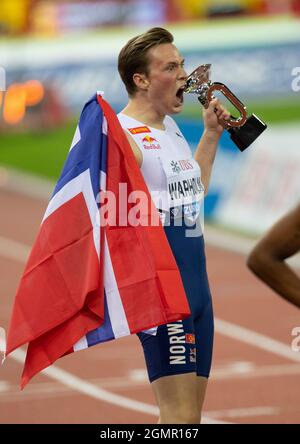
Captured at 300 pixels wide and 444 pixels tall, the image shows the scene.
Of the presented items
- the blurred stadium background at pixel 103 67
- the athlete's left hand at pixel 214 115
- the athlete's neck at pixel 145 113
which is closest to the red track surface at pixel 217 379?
the athlete's left hand at pixel 214 115

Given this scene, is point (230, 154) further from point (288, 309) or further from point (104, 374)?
point (104, 374)

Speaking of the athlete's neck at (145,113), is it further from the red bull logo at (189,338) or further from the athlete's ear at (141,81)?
the red bull logo at (189,338)

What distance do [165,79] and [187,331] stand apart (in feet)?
4.15

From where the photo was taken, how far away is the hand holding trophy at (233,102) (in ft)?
21.1

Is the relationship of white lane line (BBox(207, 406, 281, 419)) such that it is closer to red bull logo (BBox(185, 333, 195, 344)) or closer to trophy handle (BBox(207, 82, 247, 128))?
red bull logo (BBox(185, 333, 195, 344))

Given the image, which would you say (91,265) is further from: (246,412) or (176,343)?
(246,412)

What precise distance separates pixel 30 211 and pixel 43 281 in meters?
13.6

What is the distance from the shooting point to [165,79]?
6.43 metres

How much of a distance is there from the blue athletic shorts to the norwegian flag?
207 mm

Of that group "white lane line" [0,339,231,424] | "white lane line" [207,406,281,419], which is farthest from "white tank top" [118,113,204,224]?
"white lane line" [207,406,281,419]

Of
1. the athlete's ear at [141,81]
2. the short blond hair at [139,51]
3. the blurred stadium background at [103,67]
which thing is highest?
the short blond hair at [139,51]

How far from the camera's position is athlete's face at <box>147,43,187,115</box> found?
21.0 ft

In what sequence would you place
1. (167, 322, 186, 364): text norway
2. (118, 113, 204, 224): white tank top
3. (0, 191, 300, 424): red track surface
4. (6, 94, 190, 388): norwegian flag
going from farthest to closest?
1. (0, 191, 300, 424): red track surface
2. (118, 113, 204, 224): white tank top
3. (167, 322, 186, 364): text norway
4. (6, 94, 190, 388): norwegian flag

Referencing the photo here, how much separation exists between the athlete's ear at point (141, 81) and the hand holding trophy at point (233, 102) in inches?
8.1
